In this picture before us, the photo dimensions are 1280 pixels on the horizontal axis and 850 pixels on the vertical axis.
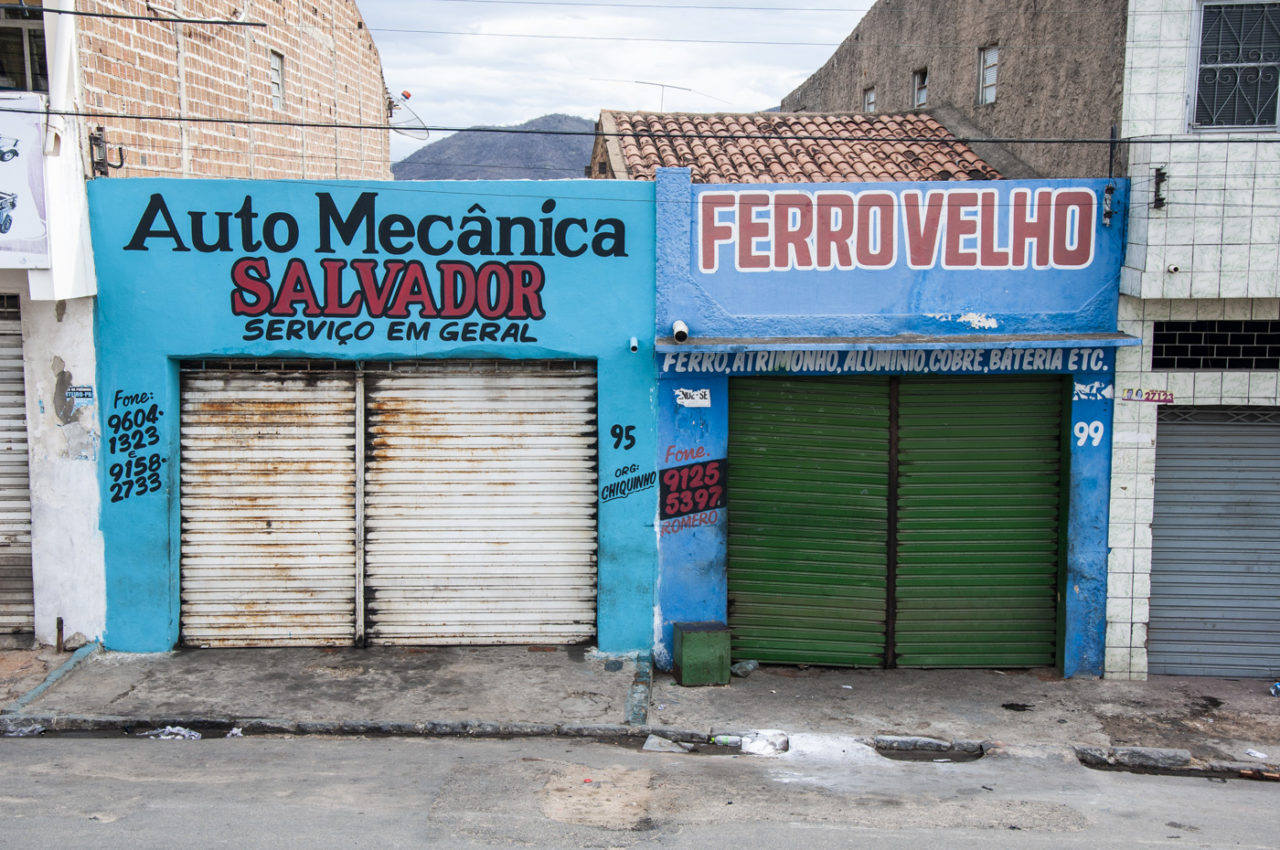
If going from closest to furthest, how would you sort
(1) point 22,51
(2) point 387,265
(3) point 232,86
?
(1) point 22,51
(2) point 387,265
(3) point 232,86

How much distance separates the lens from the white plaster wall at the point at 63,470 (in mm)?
9406

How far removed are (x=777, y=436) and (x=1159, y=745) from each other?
416 cm

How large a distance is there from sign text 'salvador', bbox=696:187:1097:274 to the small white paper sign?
1.20 meters

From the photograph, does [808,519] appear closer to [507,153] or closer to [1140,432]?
[1140,432]

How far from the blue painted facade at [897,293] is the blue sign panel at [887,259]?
0.01 m

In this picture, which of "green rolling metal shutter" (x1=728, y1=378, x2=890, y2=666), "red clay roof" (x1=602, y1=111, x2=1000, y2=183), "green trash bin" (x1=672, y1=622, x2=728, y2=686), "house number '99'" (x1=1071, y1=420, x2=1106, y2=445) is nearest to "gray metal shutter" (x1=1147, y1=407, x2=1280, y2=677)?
"house number '99'" (x1=1071, y1=420, x2=1106, y2=445)

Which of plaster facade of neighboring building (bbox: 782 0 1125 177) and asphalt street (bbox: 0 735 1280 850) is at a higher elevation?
plaster facade of neighboring building (bbox: 782 0 1125 177)

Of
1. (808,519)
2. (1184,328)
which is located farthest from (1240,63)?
(808,519)

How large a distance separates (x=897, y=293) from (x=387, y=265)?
4.85 m

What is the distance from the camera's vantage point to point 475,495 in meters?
9.97

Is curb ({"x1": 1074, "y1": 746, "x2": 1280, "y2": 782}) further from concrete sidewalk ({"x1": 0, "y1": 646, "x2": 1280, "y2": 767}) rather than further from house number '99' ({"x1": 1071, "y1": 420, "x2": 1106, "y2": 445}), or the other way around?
house number '99' ({"x1": 1071, "y1": 420, "x2": 1106, "y2": 445})

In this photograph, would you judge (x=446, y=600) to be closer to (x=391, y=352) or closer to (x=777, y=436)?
(x=391, y=352)

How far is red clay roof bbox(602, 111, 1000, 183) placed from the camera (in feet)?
37.7

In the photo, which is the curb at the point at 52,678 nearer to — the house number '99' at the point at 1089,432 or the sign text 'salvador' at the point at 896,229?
the sign text 'salvador' at the point at 896,229
